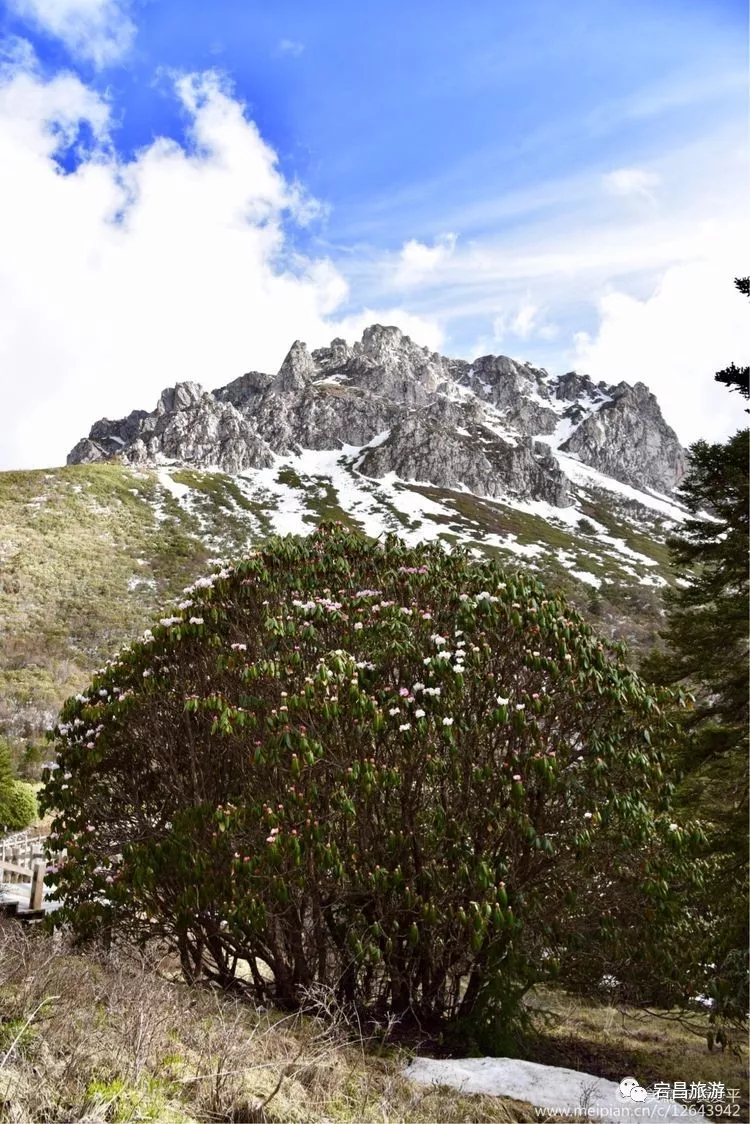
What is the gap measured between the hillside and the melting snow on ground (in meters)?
5.55

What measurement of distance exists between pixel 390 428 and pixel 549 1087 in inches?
4888

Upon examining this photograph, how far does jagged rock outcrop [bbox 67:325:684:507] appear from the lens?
10294 centimetres

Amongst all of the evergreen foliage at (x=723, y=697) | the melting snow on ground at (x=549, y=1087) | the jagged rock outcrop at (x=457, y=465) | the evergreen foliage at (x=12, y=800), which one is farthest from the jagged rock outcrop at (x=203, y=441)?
the melting snow on ground at (x=549, y=1087)

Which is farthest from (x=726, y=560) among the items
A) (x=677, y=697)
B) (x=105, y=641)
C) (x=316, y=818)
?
(x=105, y=641)

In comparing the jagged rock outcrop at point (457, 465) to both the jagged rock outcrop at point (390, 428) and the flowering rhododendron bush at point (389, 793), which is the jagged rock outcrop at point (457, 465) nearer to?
the jagged rock outcrop at point (390, 428)

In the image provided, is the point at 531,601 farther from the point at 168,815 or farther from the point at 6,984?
the point at 6,984

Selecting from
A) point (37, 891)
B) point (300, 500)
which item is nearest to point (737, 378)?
point (37, 891)

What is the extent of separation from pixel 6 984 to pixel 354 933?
3034 mm

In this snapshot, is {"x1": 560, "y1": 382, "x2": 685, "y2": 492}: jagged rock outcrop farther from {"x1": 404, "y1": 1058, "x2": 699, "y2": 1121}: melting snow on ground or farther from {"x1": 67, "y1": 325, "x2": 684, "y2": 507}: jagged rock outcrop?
{"x1": 404, "y1": 1058, "x2": 699, "y2": 1121}: melting snow on ground

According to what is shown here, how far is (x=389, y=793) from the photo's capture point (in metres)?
6.84

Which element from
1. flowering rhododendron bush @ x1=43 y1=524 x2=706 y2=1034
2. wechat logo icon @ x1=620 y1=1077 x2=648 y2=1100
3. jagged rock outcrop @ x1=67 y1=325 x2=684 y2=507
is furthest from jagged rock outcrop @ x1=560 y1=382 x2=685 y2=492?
wechat logo icon @ x1=620 y1=1077 x2=648 y2=1100

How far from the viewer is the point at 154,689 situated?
7445mm

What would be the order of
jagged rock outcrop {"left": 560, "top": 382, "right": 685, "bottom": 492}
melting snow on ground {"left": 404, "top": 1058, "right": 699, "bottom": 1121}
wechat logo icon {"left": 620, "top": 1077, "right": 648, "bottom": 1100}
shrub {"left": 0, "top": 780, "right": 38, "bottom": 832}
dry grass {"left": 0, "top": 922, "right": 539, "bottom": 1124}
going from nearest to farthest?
1. dry grass {"left": 0, "top": 922, "right": 539, "bottom": 1124}
2. melting snow on ground {"left": 404, "top": 1058, "right": 699, "bottom": 1121}
3. wechat logo icon {"left": 620, "top": 1077, "right": 648, "bottom": 1100}
4. shrub {"left": 0, "top": 780, "right": 38, "bottom": 832}
5. jagged rock outcrop {"left": 560, "top": 382, "right": 685, "bottom": 492}

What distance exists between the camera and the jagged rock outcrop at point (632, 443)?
171 m
